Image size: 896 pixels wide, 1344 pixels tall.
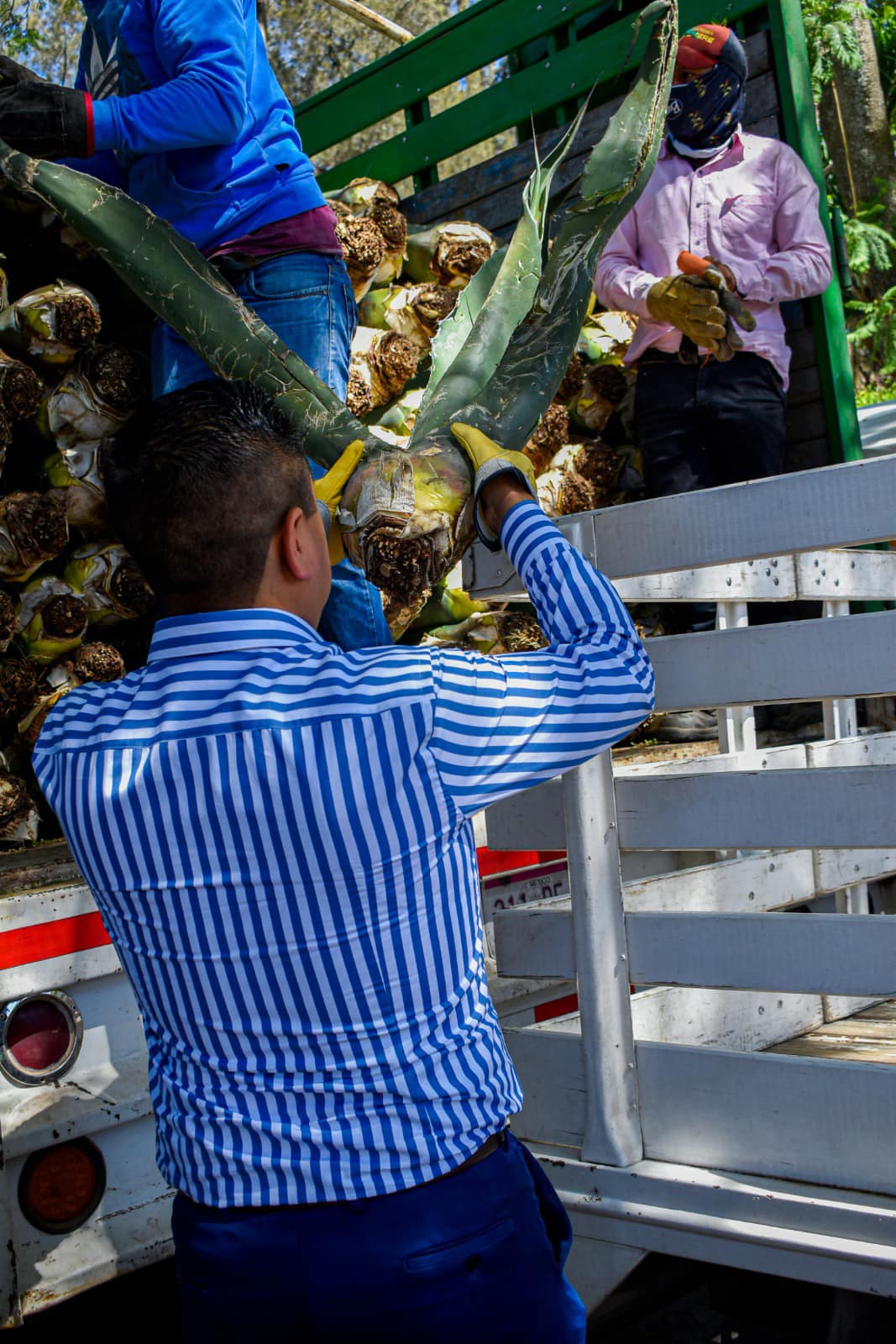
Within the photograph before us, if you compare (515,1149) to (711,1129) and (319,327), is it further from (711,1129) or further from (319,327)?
(319,327)

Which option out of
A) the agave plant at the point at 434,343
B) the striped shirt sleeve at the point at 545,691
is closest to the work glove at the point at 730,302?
the agave plant at the point at 434,343

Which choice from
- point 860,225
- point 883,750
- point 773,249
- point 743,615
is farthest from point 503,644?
point 860,225

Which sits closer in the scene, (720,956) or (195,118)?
(720,956)

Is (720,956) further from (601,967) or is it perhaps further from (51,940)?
(51,940)

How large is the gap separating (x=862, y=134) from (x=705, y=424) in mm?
11783

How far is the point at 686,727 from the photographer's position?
3.25m

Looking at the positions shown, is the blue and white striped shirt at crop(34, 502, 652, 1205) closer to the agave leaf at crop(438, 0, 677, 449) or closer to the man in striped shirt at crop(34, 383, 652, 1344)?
the man in striped shirt at crop(34, 383, 652, 1344)

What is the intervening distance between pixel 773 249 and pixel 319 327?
5.34 ft

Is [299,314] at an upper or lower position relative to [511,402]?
upper

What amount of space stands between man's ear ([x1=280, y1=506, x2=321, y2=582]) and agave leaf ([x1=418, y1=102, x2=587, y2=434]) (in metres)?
0.67

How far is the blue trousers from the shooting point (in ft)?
3.61

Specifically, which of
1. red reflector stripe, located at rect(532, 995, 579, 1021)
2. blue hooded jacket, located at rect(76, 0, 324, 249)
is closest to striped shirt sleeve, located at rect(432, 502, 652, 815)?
blue hooded jacket, located at rect(76, 0, 324, 249)

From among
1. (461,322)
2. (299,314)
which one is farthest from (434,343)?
(299,314)

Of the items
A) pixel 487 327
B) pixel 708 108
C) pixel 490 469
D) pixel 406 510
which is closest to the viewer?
pixel 490 469
